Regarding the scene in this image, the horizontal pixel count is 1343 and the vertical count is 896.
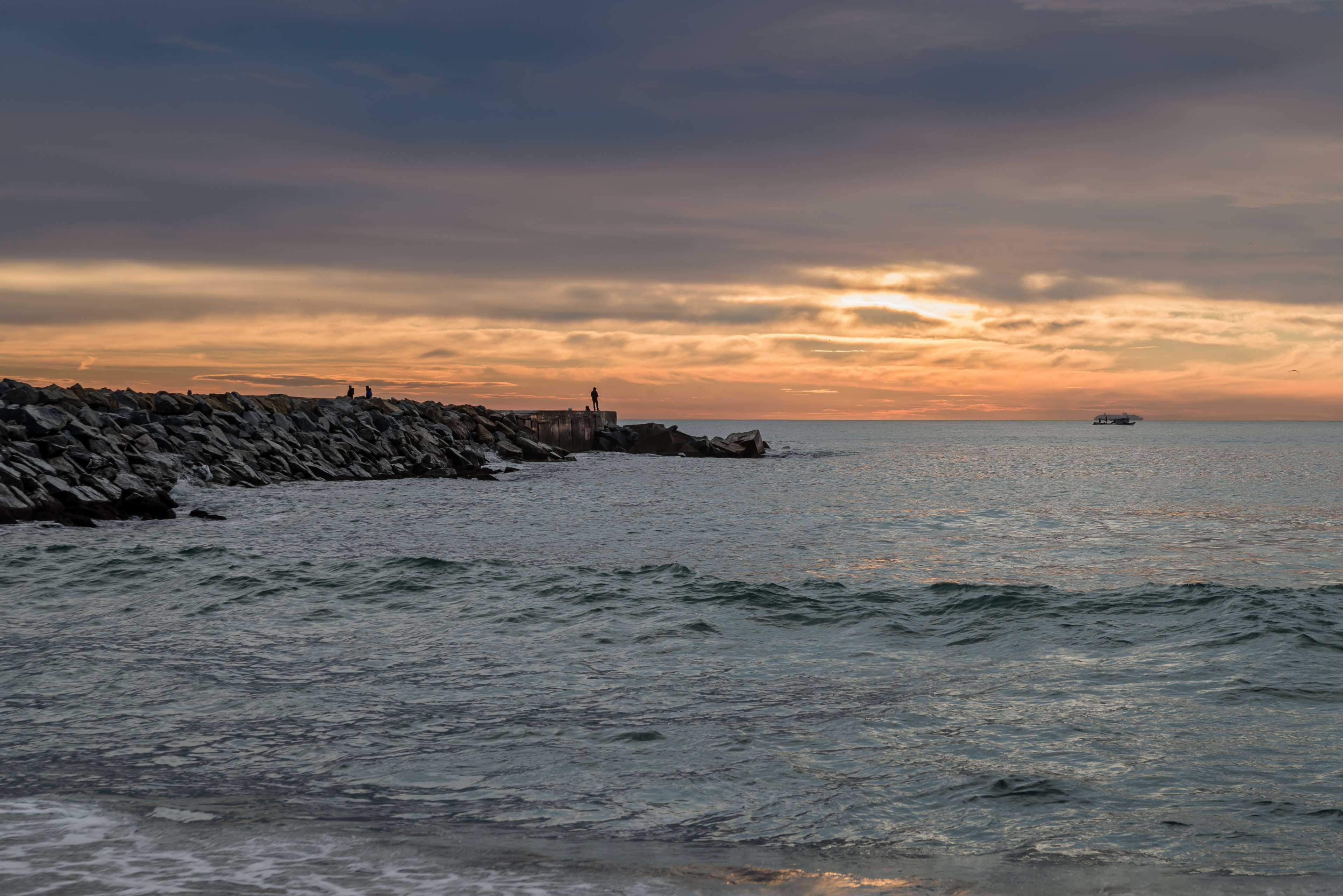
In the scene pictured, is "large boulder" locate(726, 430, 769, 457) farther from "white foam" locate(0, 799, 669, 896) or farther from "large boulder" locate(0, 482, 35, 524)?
"white foam" locate(0, 799, 669, 896)

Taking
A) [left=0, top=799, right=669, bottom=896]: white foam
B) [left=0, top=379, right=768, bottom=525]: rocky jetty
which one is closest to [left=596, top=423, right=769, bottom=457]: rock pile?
[left=0, top=379, right=768, bottom=525]: rocky jetty

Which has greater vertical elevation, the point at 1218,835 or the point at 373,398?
the point at 373,398

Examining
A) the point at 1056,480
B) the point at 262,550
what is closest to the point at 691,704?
the point at 262,550

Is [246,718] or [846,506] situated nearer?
[246,718]

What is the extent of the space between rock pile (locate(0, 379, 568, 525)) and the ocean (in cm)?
485

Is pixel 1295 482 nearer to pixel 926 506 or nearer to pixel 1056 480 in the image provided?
pixel 1056 480

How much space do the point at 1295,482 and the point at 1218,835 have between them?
148 ft

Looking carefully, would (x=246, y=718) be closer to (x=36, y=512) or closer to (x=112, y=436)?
(x=36, y=512)

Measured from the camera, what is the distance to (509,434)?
52.2 meters

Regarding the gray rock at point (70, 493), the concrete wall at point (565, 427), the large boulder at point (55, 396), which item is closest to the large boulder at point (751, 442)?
the concrete wall at point (565, 427)

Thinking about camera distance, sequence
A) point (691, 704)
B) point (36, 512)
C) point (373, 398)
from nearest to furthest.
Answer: point (691, 704)
point (36, 512)
point (373, 398)

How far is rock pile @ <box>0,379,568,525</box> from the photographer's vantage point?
2283 cm

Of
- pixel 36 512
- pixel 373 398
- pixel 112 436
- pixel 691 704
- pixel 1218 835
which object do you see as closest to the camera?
pixel 1218 835

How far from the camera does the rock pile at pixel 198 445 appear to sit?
2283 cm
